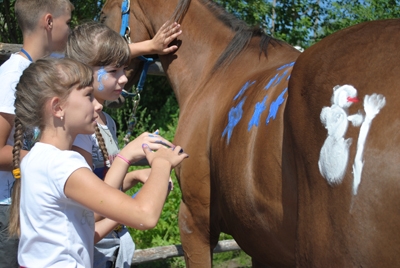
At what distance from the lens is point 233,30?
3.37 m

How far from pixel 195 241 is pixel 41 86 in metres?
1.54

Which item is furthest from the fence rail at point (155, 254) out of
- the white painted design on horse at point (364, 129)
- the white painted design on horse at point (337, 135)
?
the white painted design on horse at point (364, 129)

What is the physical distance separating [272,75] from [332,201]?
98 centimetres

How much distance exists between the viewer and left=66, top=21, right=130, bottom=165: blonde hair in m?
2.24

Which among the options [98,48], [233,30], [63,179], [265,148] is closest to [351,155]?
[265,148]

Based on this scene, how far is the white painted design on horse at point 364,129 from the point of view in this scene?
1.60 m

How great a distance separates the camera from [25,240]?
1837mm

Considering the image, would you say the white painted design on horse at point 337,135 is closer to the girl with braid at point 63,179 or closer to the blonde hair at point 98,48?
the girl with braid at point 63,179

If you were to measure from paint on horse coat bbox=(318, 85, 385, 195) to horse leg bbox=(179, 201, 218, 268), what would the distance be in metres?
1.43

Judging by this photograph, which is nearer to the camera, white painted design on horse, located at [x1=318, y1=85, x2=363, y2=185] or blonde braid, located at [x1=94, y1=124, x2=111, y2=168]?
white painted design on horse, located at [x1=318, y1=85, x2=363, y2=185]

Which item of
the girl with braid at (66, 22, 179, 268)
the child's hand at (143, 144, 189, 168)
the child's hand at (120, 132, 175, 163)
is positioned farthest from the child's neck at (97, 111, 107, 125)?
the child's hand at (143, 144, 189, 168)

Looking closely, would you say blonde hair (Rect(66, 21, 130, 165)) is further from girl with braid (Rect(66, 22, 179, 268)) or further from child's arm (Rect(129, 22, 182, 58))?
child's arm (Rect(129, 22, 182, 58))

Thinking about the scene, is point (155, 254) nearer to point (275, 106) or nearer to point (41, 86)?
point (275, 106)

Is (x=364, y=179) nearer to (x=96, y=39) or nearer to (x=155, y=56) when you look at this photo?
(x=96, y=39)
